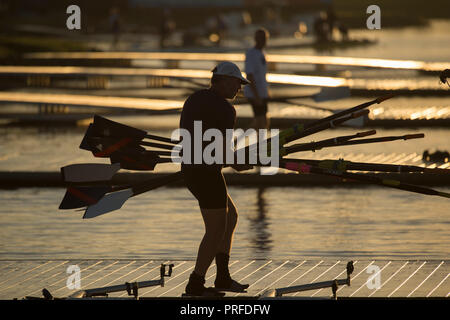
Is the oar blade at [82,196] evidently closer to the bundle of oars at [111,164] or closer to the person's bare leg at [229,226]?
the bundle of oars at [111,164]

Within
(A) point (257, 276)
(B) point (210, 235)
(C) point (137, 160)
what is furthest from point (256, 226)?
(B) point (210, 235)

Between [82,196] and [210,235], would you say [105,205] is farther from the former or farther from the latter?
[210,235]

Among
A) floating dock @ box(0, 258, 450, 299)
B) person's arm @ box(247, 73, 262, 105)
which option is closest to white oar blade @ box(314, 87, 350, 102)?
person's arm @ box(247, 73, 262, 105)

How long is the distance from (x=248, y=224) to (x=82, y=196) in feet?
14.9

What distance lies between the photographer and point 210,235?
10.5 metres

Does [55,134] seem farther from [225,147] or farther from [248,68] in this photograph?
[225,147]

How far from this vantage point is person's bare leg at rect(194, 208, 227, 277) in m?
10.5

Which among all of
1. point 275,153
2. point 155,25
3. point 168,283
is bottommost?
point 168,283

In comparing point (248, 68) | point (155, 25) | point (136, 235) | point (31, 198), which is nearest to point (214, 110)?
point (136, 235)

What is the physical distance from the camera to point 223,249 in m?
10.9

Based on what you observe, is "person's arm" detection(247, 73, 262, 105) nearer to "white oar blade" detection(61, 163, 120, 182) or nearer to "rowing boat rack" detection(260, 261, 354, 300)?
"white oar blade" detection(61, 163, 120, 182)

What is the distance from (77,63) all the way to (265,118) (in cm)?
2627

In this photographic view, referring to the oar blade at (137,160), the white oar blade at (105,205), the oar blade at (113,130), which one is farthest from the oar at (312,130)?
the white oar blade at (105,205)

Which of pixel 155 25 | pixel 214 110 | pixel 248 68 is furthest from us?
pixel 155 25
